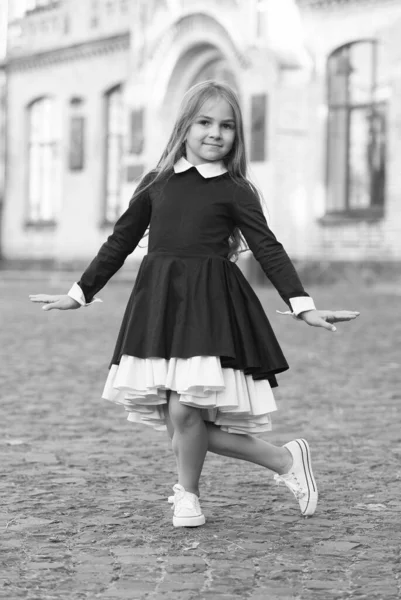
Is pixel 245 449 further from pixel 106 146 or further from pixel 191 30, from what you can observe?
pixel 106 146

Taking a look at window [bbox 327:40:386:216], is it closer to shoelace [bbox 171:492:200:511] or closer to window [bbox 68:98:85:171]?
window [bbox 68:98:85:171]

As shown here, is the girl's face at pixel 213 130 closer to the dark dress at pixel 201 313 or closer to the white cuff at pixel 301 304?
the dark dress at pixel 201 313

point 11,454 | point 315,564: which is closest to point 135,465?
point 11,454

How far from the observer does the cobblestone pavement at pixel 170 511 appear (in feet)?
11.5

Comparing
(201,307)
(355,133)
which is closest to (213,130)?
(201,307)

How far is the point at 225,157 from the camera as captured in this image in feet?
14.6

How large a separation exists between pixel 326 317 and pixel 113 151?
2427 cm

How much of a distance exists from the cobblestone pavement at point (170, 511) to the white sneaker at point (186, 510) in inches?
1.4

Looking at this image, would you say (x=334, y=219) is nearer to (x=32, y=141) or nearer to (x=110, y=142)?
(x=110, y=142)

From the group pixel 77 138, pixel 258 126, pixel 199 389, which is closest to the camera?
pixel 199 389

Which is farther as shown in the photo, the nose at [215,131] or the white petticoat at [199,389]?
the nose at [215,131]

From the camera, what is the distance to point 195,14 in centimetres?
2344

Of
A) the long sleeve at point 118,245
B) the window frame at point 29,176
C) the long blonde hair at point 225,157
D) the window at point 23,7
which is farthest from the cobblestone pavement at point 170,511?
the window at point 23,7

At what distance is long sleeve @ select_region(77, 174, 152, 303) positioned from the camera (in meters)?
4.45
